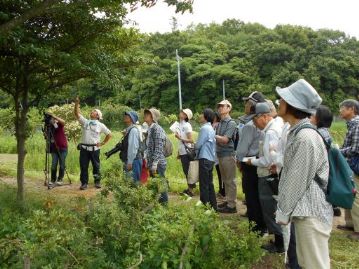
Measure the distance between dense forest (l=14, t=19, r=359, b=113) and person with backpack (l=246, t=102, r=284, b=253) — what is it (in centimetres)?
4350

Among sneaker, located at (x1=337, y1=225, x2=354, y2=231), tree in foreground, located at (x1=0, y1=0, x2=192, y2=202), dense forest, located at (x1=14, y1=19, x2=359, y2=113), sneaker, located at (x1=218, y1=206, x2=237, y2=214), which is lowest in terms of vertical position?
sneaker, located at (x1=337, y1=225, x2=354, y2=231)

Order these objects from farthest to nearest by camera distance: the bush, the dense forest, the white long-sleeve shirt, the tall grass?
1. the dense forest
2. the tall grass
3. the white long-sleeve shirt
4. the bush

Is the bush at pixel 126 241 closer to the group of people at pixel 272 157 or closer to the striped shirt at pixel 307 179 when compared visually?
the group of people at pixel 272 157

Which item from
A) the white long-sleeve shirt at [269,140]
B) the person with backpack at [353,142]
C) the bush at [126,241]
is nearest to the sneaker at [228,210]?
the person with backpack at [353,142]

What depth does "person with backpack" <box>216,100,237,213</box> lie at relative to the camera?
6770 mm

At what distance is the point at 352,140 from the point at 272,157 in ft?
5.23

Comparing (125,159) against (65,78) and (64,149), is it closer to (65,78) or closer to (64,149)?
(65,78)

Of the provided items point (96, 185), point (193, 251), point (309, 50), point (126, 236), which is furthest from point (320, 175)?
point (309, 50)

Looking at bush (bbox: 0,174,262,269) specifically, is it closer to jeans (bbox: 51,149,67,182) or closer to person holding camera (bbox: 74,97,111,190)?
person holding camera (bbox: 74,97,111,190)

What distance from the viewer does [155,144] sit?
6.33 metres

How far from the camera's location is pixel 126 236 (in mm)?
3594

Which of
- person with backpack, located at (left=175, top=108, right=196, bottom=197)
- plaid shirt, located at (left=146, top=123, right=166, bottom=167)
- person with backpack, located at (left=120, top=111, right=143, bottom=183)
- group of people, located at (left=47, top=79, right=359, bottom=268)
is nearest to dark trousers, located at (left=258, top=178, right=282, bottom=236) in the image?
group of people, located at (left=47, top=79, right=359, bottom=268)

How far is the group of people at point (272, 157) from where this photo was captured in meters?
3.00

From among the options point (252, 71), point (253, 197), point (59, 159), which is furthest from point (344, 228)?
point (252, 71)
